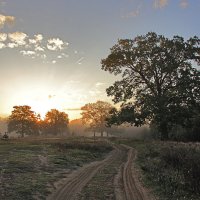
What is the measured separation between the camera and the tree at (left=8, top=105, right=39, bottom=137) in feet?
353

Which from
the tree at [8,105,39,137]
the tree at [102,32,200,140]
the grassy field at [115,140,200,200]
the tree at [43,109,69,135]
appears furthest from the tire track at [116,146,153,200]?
the tree at [43,109,69,135]

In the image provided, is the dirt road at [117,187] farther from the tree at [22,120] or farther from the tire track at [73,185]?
the tree at [22,120]

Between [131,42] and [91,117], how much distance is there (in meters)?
83.6

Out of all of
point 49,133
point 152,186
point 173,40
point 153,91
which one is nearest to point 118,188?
point 152,186

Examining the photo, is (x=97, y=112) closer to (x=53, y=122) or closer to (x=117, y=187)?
(x=53, y=122)

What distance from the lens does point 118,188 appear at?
1747cm

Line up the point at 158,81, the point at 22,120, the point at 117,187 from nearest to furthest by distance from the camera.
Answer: the point at 117,187
the point at 158,81
the point at 22,120

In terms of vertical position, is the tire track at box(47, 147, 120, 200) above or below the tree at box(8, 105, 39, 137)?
below

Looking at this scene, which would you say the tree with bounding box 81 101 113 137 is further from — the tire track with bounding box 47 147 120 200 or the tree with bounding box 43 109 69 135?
the tire track with bounding box 47 147 120 200

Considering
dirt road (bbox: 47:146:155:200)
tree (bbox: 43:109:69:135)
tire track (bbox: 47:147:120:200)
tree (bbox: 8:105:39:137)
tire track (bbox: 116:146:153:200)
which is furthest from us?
tree (bbox: 43:109:69:135)

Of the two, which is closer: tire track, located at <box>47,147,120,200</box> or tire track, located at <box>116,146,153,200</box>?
tire track, located at <box>116,146,153,200</box>

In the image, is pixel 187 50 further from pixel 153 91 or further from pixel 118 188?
pixel 118 188

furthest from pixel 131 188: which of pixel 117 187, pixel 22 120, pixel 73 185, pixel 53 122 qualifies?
pixel 53 122

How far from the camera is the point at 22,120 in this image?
108 meters
